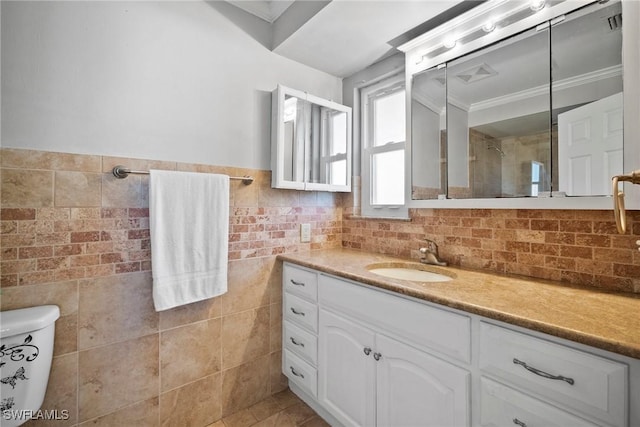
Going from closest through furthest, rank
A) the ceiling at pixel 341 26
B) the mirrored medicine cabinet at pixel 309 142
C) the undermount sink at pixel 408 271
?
the ceiling at pixel 341 26 → the undermount sink at pixel 408 271 → the mirrored medicine cabinet at pixel 309 142

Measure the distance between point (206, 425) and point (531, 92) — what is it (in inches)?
89.5

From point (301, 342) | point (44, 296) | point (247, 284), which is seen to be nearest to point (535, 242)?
point (301, 342)

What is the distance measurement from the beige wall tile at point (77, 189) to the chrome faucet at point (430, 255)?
162 cm

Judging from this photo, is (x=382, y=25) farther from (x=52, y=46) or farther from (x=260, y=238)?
(x=52, y=46)

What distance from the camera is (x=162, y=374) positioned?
1.40 m

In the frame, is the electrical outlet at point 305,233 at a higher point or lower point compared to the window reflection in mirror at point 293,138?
lower

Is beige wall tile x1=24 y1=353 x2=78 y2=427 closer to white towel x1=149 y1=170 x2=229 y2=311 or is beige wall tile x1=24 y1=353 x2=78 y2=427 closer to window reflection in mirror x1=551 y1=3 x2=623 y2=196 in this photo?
white towel x1=149 y1=170 x2=229 y2=311

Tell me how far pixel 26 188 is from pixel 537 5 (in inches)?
85.0

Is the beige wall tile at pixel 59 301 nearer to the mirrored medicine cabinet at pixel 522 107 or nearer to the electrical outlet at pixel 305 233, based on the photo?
the electrical outlet at pixel 305 233

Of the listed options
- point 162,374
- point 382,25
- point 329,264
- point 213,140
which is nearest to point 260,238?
point 329,264

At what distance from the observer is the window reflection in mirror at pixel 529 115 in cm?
99

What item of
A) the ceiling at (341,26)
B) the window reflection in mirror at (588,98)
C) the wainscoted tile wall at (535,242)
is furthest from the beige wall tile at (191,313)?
the window reflection in mirror at (588,98)

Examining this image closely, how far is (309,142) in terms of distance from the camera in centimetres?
187

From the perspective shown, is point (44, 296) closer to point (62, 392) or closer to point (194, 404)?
point (62, 392)
